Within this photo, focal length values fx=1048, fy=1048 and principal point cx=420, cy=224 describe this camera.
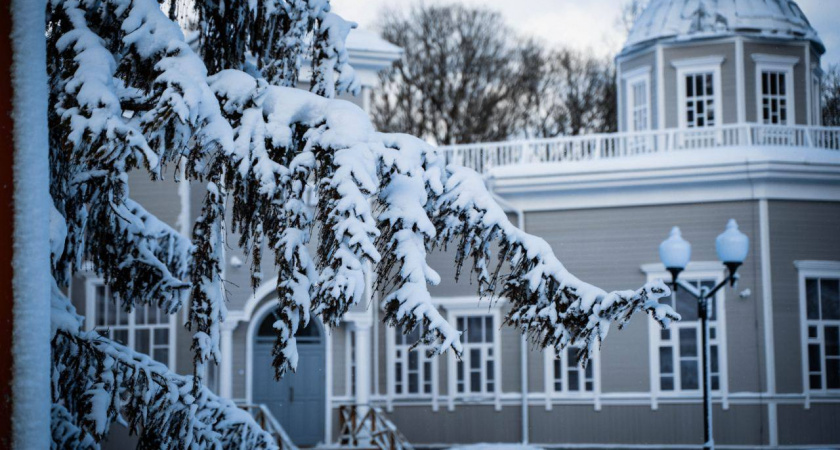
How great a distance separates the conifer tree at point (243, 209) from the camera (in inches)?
171

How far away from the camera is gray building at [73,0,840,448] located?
1736cm

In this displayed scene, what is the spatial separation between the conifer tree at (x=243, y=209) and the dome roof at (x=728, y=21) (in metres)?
16.0

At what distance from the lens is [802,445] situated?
17.3 m

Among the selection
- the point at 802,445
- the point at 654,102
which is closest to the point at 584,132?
the point at 654,102

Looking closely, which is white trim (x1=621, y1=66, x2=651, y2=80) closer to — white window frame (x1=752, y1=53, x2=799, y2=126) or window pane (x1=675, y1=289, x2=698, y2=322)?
white window frame (x1=752, y1=53, x2=799, y2=126)

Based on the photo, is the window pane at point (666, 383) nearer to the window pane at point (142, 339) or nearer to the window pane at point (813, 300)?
the window pane at point (813, 300)

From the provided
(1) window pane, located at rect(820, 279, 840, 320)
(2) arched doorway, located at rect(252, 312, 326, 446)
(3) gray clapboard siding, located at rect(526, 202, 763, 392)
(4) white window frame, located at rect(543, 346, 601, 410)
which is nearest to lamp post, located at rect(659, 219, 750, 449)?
(3) gray clapboard siding, located at rect(526, 202, 763, 392)

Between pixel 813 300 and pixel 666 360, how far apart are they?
2651mm

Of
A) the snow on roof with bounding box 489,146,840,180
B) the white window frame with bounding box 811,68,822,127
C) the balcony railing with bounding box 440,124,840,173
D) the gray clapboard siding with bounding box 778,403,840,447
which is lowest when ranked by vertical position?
the gray clapboard siding with bounding box 778,403,840,447

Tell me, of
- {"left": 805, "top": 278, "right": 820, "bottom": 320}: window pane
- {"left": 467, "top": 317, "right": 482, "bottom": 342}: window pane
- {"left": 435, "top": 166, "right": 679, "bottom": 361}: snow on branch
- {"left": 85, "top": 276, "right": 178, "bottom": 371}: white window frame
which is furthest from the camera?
{"left": 467, "top": 317, "right": 482, "bottom": 342}: window pane

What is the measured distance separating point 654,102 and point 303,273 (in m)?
16.9

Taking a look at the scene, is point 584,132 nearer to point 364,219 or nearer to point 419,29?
point 419,29

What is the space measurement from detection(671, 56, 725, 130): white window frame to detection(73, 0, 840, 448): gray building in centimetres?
45

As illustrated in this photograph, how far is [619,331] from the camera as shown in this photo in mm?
18312
